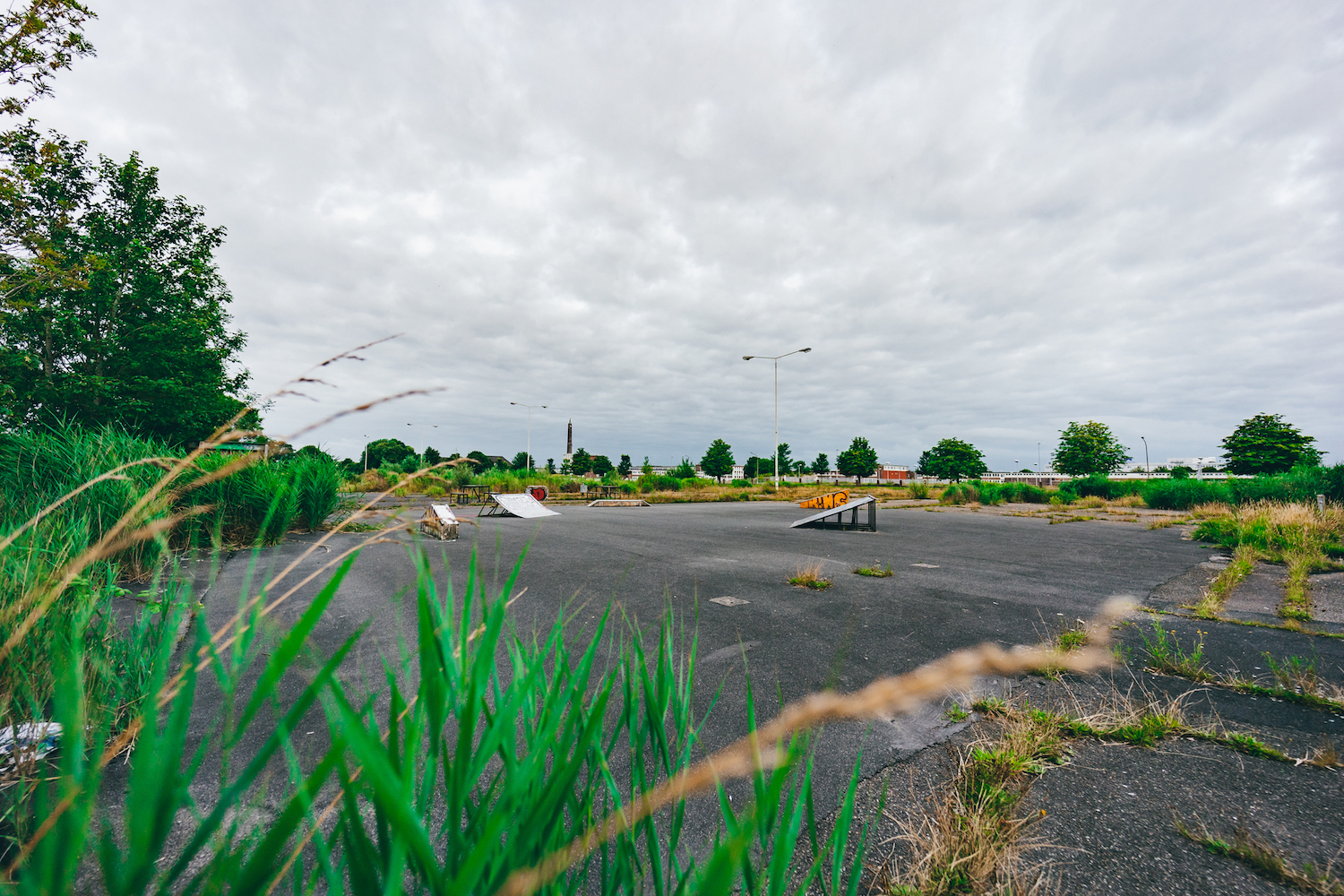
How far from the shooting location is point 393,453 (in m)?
60.9

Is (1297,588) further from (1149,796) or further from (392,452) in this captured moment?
(392,452)

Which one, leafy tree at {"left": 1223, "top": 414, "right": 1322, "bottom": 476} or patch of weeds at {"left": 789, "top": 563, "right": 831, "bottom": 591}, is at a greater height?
leafy tree at {"left": 1223, "top": 414, "right": 1322, "bottom": 476}

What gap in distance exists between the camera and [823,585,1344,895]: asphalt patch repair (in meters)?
1.67

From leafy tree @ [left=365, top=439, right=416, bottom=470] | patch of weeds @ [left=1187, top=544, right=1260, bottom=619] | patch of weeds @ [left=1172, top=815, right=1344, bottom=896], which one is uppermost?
leafy tree @ [left=365, top=439, right=416, bottom=470]

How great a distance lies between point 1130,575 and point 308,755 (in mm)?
8689

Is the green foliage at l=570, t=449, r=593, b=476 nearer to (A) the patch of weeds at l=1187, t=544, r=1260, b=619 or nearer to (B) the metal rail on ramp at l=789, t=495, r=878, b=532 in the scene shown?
(B) the metal rail on ramp at l=789, t=495, r=878, b=532

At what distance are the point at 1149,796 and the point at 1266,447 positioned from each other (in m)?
54.1

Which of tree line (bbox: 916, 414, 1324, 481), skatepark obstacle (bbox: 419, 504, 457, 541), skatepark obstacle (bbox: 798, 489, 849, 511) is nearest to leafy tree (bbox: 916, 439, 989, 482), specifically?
tree line (bbox: 916, 414, 1324, 481)

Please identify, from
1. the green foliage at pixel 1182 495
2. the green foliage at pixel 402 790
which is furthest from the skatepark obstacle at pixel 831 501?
the green foliage at pixel 1182 495

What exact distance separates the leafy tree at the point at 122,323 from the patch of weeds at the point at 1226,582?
19.3 m

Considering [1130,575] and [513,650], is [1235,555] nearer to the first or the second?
[1130,575]

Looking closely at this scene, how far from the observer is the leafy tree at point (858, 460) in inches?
2625

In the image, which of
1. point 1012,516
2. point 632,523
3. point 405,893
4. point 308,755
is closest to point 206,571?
point 308,755

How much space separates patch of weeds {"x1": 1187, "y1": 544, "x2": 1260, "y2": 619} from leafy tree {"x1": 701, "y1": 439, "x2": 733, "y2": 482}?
179ft
